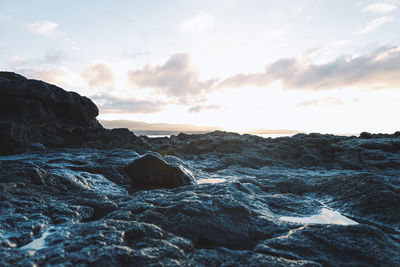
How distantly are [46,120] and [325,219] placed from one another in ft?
44.2

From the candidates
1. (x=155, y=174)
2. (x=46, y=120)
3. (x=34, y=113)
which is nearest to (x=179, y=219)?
(x=155, y=174)

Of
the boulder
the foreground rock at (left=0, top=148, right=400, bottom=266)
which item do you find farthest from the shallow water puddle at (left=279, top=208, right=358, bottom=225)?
the boulder

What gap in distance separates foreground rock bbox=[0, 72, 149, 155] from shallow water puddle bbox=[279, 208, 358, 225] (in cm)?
1079

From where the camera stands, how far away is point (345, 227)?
3303 millimetres

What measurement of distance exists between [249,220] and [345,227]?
4.29 ft

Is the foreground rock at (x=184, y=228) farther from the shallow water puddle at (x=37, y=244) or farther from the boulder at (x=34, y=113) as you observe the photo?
the boulder at (x=34, y=113)

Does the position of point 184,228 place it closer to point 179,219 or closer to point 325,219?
point 179,219

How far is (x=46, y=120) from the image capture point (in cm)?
1260

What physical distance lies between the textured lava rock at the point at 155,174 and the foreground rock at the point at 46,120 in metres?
7.14

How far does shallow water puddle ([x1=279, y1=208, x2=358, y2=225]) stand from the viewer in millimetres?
4188

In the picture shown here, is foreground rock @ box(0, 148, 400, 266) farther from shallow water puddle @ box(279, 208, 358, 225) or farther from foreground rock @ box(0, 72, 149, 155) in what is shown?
foreground rock @ box(0, 72, 149, 155)

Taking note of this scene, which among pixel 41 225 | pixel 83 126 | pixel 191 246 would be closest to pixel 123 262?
pixel 191 246

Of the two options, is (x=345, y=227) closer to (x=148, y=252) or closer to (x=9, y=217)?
(x=148, y=252)

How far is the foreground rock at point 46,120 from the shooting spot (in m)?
11.0
